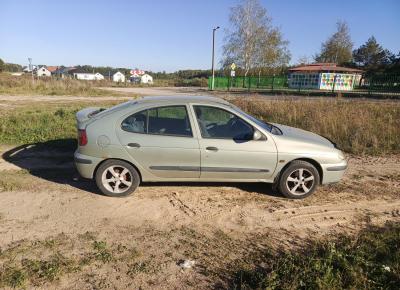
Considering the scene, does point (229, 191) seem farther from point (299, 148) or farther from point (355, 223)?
point (355, 223)

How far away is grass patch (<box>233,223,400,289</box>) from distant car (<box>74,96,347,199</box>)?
1.52m

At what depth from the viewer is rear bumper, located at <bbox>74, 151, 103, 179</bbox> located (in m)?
5.14

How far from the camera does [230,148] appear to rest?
5.12 meters

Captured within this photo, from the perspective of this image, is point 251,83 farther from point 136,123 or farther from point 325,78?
point 136,123

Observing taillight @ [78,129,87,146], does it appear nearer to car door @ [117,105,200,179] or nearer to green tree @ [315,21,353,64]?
car door @ [117,105,200,179]

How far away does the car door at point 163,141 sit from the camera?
16.7ft

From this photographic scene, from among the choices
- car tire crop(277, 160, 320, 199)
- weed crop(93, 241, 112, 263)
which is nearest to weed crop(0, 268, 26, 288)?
weed crop(93, 241, 112, 263)

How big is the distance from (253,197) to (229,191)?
426 millimetres

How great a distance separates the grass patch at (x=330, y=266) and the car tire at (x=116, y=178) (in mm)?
2336

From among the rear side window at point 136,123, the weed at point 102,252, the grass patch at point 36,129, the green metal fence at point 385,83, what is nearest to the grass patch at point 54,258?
the weed at point 102,252

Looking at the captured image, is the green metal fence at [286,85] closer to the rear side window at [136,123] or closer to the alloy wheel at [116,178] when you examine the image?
the rear side window at [136,123]

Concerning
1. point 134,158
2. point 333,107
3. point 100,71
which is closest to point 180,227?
point 134,158

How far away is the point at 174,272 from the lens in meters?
3.37

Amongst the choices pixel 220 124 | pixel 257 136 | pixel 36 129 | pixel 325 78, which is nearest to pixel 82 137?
pixel 220 124
